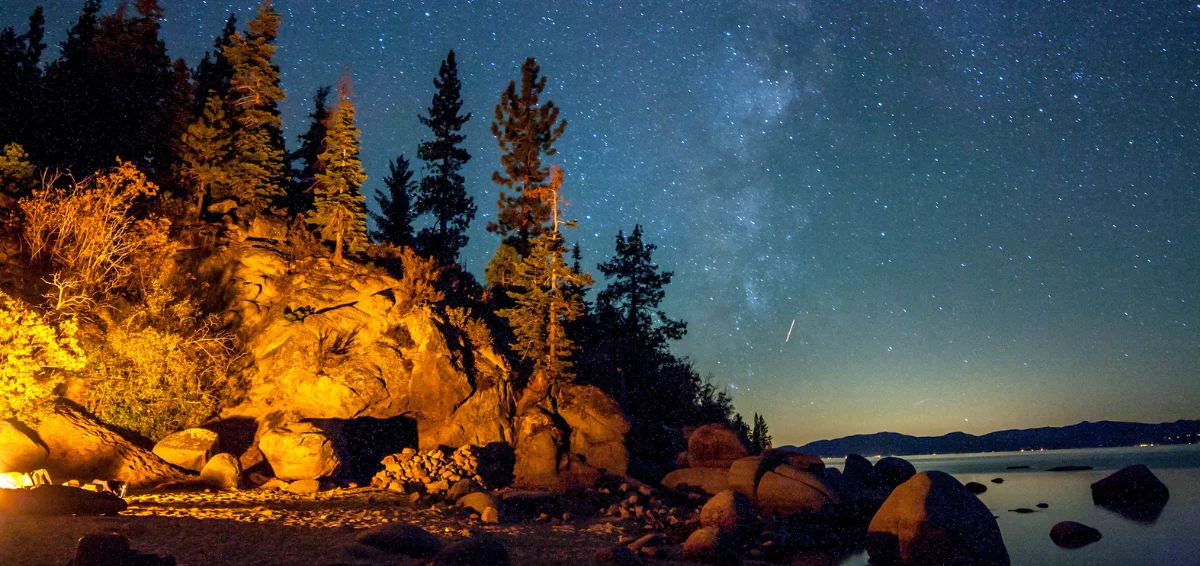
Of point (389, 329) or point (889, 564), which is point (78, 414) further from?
point (889, 564)

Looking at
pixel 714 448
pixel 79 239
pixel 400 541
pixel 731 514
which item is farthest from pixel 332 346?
pixel 731 514

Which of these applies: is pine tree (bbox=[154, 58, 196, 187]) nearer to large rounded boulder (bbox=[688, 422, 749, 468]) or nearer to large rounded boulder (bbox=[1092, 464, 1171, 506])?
large rounded boulder (bbox=[688, 422, 749, 468])

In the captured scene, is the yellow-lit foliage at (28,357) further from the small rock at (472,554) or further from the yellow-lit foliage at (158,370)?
the small rock at (472,554)

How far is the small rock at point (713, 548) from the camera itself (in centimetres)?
1627

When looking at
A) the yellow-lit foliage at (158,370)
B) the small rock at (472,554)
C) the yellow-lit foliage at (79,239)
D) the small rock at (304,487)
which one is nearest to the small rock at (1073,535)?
the small rock at (472,554)

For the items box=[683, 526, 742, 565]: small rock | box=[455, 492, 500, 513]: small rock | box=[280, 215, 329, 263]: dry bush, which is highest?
box=[280, 215, 329, 263]: dry bush

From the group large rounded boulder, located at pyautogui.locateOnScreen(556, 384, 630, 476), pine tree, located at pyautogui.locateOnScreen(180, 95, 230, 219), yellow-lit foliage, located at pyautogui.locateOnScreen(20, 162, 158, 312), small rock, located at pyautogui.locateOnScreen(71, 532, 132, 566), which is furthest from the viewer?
pine tree, located at pyautogui.locateOnScreen(180, 95, 230, 219)

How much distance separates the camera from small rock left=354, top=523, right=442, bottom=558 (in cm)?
1322

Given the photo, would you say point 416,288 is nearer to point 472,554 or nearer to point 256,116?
point 256,116

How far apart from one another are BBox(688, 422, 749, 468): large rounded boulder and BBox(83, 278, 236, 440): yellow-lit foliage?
822 inches

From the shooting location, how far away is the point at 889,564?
709 inches

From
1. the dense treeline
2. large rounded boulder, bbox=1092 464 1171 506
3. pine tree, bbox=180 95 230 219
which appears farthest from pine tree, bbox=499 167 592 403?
large rounded boulder, bbox=1092 464 1171 506

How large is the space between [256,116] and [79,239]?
13.9 metres

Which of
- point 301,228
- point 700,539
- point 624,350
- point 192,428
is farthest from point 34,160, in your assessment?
point 700,539
